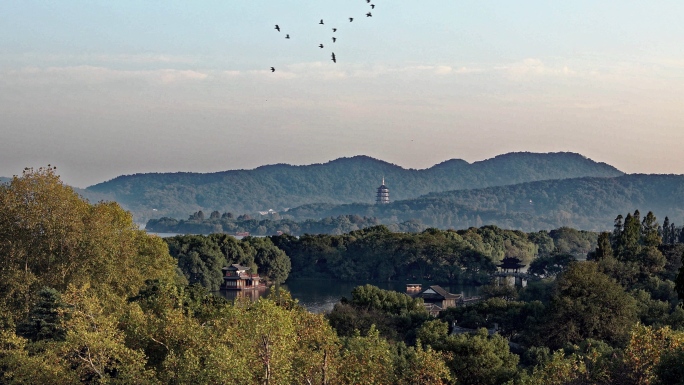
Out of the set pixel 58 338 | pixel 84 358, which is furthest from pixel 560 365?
pixel 58 338

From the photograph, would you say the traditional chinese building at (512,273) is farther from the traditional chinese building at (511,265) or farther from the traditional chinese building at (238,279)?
the traditional chinese building at (238,279)

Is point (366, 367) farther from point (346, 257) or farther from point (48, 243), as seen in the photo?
point (346, 257)

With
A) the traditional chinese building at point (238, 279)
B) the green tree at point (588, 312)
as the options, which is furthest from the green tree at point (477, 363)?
the traditional chinese building at point (238, 279)

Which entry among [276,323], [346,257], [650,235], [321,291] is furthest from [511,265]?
[276,323]

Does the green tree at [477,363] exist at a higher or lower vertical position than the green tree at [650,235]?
lower

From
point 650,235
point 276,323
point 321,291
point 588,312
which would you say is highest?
point 650,235

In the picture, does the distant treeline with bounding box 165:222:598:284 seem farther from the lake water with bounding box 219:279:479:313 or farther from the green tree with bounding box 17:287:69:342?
the green tree with bounding box 17:287:69:342

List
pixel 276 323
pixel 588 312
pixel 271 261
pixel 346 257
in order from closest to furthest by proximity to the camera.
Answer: pixel 276 323 → pixel 588 312 → pixel 271 261 → pixel 346 257

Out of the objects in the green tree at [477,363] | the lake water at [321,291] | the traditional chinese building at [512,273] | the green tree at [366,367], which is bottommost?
the lake water at [321,291]
